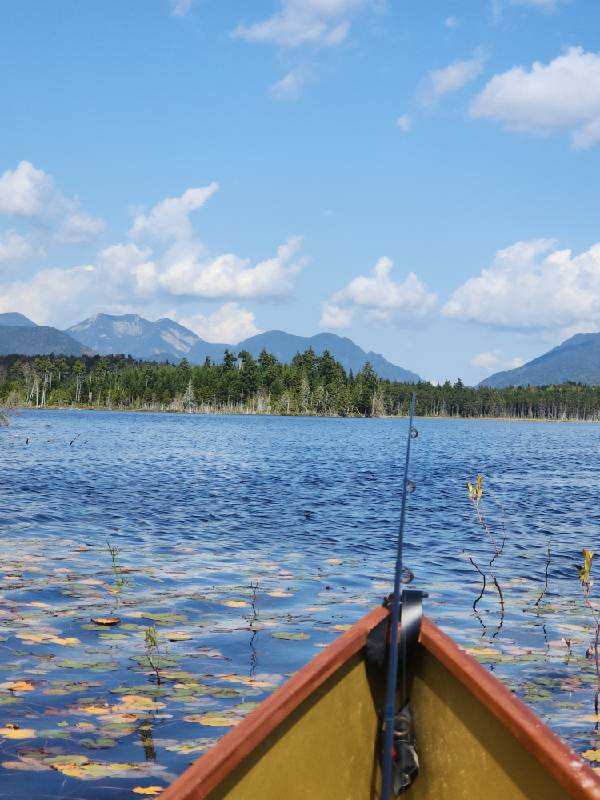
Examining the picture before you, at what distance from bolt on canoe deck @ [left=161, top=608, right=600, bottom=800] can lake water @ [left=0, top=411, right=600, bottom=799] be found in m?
2.44

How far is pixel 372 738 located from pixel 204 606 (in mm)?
8229

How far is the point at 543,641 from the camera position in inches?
438

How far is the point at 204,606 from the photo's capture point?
A: 40.8ft

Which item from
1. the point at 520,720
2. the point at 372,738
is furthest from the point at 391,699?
the point at 520,720

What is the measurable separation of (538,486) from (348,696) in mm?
36583

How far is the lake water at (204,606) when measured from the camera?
7.25m

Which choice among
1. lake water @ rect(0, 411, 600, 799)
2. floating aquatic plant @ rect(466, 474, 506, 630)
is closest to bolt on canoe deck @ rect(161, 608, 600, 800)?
lake water @ rect(0, 411, 600, 799)

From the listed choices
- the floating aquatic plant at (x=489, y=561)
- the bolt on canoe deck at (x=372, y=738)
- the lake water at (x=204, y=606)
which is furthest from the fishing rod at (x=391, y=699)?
the floating aquatic plant at (x=489, y=561)

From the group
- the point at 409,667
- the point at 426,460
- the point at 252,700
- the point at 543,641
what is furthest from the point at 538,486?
the point at 409,667

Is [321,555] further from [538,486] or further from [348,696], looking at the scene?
[538,486]

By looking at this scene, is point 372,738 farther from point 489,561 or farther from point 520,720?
point 489,561

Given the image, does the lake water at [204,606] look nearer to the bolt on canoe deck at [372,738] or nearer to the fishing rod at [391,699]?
the bolt on canoe deck at [372,738]

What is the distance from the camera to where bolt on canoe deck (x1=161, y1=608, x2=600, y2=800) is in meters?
4.04

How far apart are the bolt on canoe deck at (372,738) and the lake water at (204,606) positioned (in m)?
2.44
